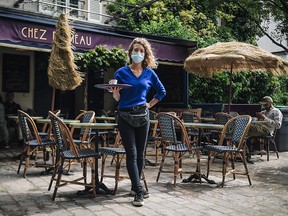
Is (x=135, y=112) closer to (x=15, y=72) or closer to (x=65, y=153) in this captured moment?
(x=65, y=153)

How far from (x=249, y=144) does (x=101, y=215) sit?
19.6 ft

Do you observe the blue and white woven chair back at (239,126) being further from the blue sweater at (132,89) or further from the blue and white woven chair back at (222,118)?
the blue and white woven chair back at (222,118)

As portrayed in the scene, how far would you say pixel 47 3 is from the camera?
10734 mm

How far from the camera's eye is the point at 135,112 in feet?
13.1

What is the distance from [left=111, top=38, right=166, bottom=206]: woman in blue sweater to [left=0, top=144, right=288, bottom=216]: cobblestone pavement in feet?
1.11

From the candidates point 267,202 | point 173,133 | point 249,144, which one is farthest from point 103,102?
point 267,202

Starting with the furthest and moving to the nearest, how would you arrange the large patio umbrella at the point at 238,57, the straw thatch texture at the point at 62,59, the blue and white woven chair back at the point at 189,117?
the blue and white woven chair back at the point at 189,117 → the large patio umbrella at the point at 238,57 → the straw thatch texture at the point at 62,59

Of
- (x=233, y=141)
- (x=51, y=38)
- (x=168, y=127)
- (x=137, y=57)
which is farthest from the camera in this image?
(x=51, y=38)

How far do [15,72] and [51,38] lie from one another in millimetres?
3868

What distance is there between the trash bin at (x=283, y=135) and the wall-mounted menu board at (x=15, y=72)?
7.49 metres

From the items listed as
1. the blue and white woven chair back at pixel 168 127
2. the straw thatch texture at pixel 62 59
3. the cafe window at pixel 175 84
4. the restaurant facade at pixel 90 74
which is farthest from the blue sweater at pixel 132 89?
the cafe window at pixel 175 84

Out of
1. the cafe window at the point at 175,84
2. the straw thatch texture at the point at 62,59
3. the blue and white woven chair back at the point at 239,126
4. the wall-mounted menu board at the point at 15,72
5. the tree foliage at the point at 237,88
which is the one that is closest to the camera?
the blue and white woven chair back at the point at 239,126

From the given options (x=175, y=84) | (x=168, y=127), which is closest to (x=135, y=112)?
(x=168, y=127)

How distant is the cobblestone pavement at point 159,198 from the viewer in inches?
147
